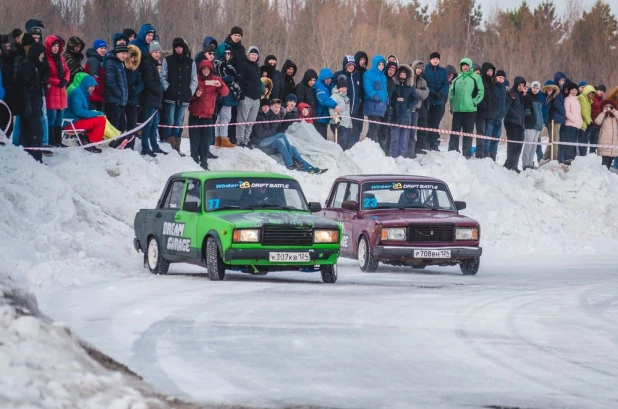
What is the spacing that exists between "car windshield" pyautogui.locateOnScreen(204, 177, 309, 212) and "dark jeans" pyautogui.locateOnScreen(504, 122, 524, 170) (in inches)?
586

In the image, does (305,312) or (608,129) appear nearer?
(305,312)

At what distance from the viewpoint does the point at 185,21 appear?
77.4 meters

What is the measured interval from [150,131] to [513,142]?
1178 cm

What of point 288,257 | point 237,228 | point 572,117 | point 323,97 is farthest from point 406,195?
point 572,117

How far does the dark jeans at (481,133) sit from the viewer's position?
98.7ft

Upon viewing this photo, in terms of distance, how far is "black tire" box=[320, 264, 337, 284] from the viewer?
1628 cm

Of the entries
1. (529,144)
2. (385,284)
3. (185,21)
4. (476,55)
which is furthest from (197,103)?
(476,55)

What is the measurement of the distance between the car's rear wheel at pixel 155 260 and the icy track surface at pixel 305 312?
15.8 inches

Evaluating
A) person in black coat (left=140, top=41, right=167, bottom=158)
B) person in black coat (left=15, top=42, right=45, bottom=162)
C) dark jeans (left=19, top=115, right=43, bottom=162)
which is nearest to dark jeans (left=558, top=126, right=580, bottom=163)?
person in black coat (left=140, top=41, right=167, bottom=158)

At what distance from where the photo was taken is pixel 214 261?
1594 centimetres

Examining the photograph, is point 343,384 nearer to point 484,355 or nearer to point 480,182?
point 484,355

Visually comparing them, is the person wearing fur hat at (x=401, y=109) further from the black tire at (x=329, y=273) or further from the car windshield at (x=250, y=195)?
the black tire at (x=329, y=273)

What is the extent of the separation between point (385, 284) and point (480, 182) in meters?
13.8

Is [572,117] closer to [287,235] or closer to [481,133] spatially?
[481,133]
